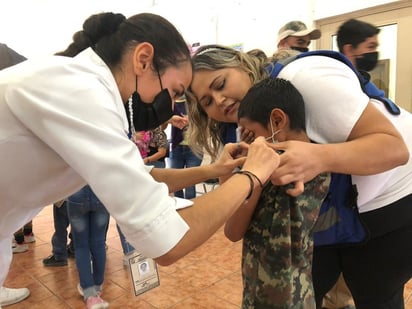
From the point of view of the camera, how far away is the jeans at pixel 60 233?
8.64 feet

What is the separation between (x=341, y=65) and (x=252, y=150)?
0.35 m

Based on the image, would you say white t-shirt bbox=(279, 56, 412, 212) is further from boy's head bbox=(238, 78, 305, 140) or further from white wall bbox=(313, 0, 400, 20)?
white wall bbox=(313, 0, 400, 20)

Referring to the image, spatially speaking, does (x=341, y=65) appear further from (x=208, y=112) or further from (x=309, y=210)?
(x=208, y=112)

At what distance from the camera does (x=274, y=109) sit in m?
0.95

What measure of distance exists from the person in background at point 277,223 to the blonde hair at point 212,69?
29cm

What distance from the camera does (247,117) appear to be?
1002 mm

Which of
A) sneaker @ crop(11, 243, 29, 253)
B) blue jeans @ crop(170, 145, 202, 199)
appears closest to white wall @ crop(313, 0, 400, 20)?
blue jeans @ crop(170, 145, 202, 199)

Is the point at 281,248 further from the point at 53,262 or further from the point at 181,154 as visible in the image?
the point at 181,154

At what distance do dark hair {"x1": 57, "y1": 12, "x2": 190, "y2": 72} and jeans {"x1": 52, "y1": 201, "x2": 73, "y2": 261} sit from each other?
1.97 metres

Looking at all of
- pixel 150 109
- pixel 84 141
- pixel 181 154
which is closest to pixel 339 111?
pixel 150 109

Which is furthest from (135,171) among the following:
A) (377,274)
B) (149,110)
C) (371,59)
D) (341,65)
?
(371,59)

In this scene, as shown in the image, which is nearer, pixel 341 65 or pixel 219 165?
pixel 341 65

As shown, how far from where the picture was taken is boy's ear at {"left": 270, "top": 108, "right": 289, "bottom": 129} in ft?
3.09

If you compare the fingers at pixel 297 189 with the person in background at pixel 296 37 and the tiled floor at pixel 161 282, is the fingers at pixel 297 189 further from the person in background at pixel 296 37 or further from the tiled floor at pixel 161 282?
the person in background at pixel 296 37
